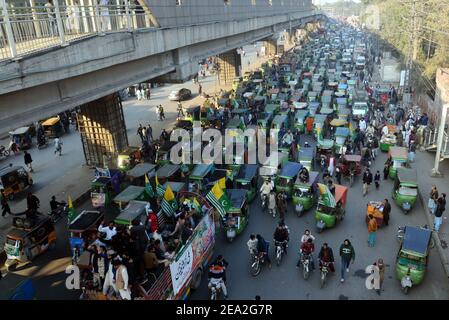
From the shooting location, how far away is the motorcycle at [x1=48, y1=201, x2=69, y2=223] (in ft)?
64.0

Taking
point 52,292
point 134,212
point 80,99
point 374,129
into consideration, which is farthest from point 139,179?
point 374,129

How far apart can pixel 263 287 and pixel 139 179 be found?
384 inches

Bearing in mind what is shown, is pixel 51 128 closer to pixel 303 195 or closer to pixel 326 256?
pixel 303 195

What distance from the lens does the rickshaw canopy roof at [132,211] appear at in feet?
53.1

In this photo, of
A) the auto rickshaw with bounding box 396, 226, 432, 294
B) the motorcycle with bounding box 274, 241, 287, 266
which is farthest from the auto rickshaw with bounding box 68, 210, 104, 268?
the auto rickshaw with bounding box 396, 226, 432, 294

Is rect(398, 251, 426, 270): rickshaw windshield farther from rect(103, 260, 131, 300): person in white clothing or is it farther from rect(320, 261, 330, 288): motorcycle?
rect(103, 260, 131, 300): person in white clothing

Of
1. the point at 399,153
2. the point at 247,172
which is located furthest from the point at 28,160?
the point at 399,153

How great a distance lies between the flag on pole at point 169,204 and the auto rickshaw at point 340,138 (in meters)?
12.7

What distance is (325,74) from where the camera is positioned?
160 feet

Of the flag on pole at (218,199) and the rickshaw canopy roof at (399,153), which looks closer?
the flag on pole at (218,199)

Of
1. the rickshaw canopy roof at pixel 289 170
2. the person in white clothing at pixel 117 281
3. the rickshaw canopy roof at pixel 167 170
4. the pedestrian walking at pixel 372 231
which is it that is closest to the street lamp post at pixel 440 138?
the rickshaw canopy roof at pixel 289 170

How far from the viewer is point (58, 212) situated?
19828 mm

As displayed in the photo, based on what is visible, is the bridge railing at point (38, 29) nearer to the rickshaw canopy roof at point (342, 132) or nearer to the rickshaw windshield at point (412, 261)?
the rickshaw windshield at point (412, 261)

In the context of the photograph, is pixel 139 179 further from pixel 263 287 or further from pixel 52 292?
pixel 263 287
